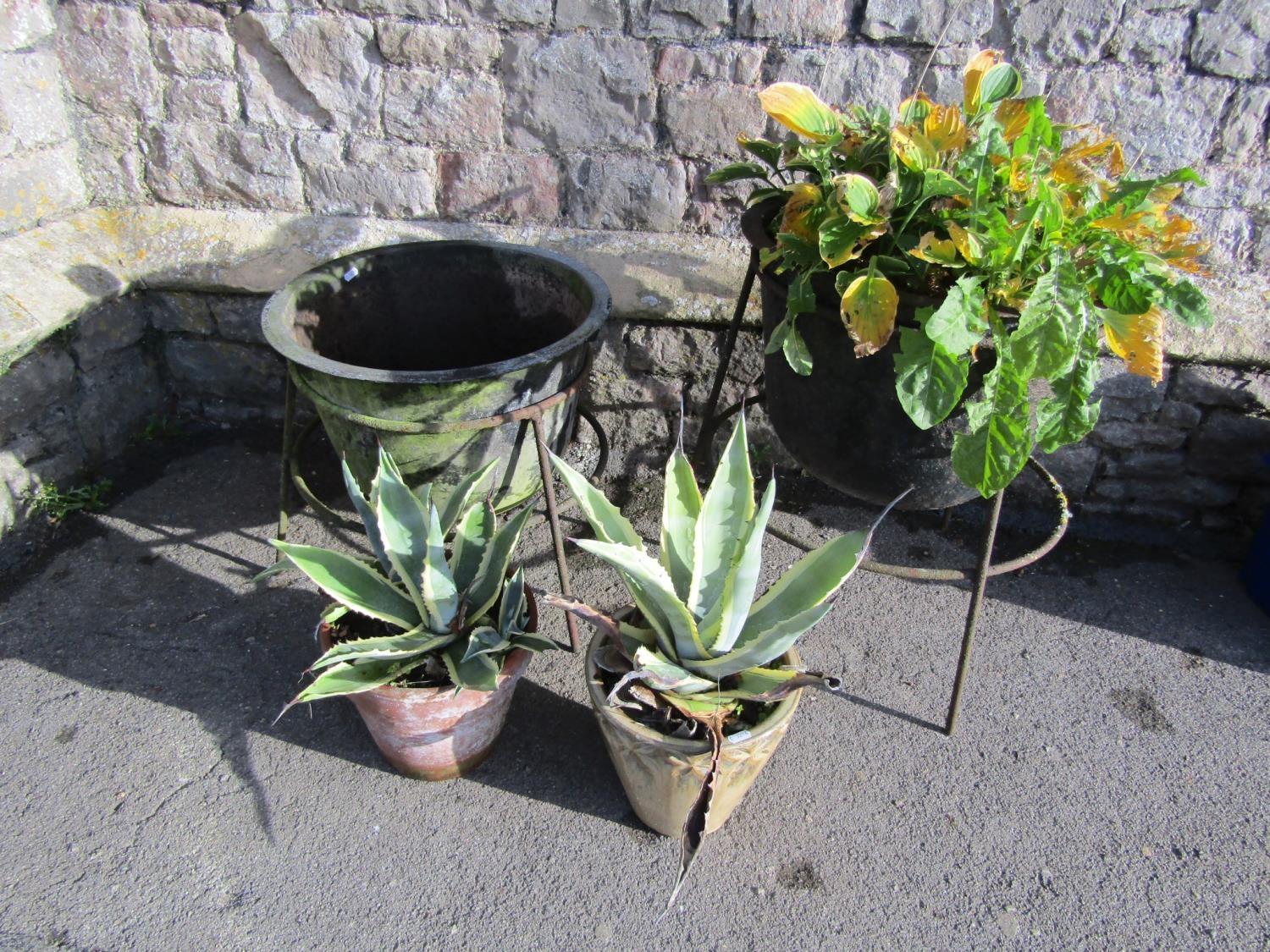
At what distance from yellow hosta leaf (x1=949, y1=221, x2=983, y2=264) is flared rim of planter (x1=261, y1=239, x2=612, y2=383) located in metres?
0.84

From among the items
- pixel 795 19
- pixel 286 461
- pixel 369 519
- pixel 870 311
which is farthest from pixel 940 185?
pixel 286 461

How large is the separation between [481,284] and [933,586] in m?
1.63

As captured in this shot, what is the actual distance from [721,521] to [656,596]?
0.73 ft

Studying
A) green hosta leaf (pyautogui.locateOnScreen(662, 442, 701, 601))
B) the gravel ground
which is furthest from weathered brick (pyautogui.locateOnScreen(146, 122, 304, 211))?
green hosta leaf (pyautogui.locateOnScreen(662, 442, 701, 601))

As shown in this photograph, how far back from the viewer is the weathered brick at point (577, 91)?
2.50 meters

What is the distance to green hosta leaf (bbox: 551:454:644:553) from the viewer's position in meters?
1.78

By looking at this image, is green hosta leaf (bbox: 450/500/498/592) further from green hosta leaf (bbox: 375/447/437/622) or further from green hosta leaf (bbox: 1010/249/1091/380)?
green hosta leaf (bbox: 1010/249/1091/380)

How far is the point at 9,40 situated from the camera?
257cm

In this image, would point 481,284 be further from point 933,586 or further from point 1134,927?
point 1134,927

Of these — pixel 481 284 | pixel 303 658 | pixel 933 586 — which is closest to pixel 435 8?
pixel 481 284

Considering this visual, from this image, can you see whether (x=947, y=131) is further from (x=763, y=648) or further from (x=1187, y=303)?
(x=763, y=648)

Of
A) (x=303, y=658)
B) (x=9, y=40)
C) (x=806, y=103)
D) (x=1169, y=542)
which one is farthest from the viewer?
(x=1169, y=542)

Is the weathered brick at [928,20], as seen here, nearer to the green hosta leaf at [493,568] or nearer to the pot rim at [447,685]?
the green hosta leaf at [493,568]

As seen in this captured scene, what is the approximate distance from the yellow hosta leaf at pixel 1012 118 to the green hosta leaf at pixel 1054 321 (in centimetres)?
28
